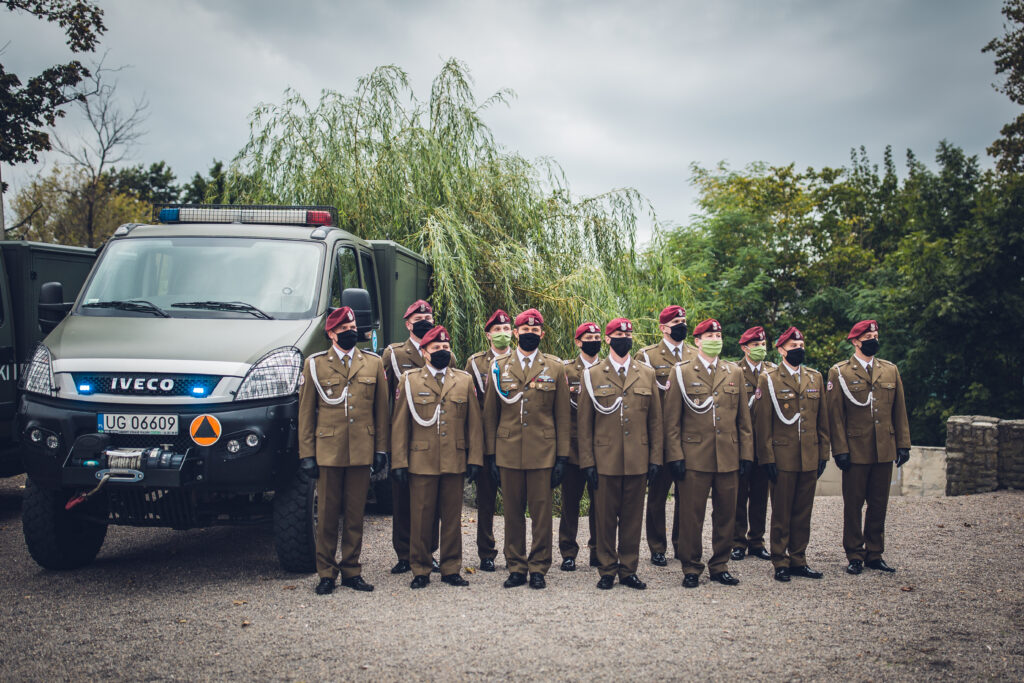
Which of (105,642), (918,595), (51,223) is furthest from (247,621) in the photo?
(51,223)

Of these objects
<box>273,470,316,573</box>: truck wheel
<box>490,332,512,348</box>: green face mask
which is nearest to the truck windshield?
<box>273,470,316,573</box>: truck wheel

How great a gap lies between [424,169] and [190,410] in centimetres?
675

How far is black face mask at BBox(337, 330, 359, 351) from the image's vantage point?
597 cm

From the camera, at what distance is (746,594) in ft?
19.8

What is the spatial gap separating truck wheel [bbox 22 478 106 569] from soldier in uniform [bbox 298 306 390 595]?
167cm

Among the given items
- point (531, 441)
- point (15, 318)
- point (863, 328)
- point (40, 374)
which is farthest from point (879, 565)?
point (15, 318)

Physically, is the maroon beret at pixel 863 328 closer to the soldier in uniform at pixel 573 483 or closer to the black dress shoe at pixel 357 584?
the soldier in uniform at pixel 573 483

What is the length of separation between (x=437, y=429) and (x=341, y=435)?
692mm

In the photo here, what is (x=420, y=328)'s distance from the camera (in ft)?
22.3

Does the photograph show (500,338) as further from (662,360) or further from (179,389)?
(179,389)

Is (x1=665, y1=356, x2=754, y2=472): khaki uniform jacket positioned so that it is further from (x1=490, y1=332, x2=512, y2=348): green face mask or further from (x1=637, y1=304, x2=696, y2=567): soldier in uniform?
(x1=490, y1=332, x2=512, y2=348): green face mask

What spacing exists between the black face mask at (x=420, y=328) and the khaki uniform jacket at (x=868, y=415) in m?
3.29

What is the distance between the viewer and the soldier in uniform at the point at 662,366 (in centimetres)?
681

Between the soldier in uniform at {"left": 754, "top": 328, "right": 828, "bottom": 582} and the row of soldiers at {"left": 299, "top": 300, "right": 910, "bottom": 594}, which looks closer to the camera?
the row of soldiers at {"left": 299, "top": 300, "right": 910, "bottom": 594}
